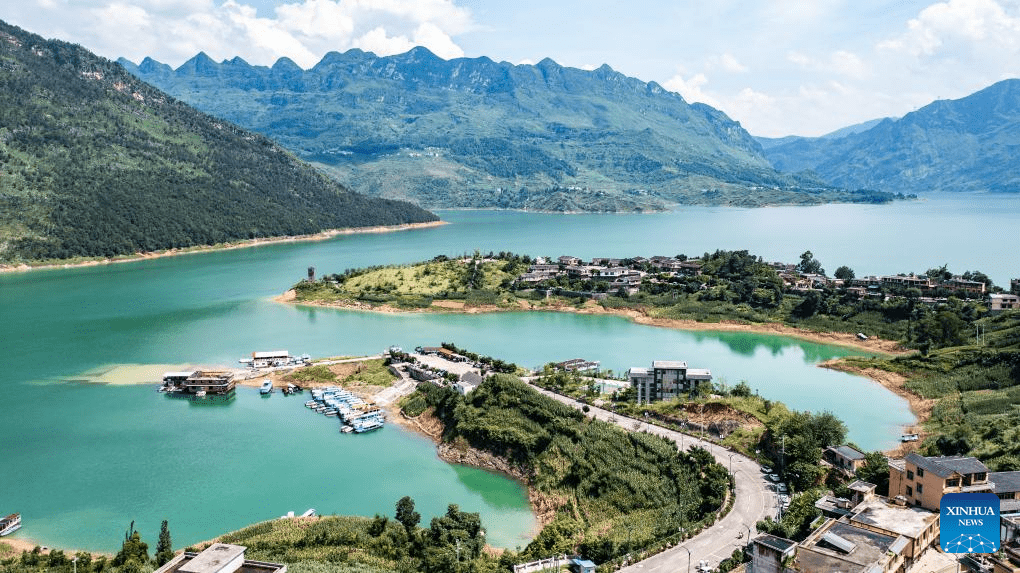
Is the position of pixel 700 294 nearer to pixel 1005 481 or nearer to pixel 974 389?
pixel 974 389

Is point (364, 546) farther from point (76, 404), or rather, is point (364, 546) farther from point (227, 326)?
point (227, 326)

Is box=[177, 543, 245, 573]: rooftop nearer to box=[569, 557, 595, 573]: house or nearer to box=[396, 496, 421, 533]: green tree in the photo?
box=[396, 496, 421, 533]: green tree

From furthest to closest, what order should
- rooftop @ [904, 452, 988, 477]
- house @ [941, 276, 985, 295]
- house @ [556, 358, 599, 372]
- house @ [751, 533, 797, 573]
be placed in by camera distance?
house @ [941, 276, 985, 295]
house @ [556, 358, 599, 372]
rooftop @ [904, 452, 988, 477]
house @ [751, 533, 797, 573]

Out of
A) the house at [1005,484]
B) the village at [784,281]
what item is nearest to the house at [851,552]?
the house at [1005,484]

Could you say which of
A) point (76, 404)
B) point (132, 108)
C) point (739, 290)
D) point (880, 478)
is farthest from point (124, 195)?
point (880, 478)

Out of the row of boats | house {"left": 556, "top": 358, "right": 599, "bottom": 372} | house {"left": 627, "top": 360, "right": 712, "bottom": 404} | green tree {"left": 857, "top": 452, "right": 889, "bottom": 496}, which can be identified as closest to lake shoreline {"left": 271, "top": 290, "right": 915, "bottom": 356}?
house {"left": 556, "top": 358, "right": 599, "bottom": 372}

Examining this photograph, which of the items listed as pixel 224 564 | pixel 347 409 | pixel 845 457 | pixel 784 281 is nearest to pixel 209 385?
pixel 347 409
